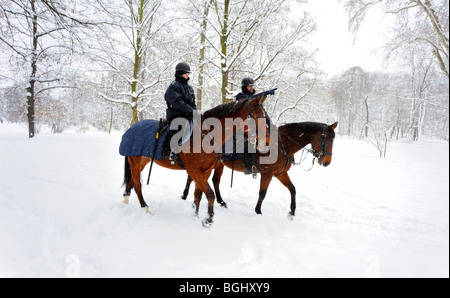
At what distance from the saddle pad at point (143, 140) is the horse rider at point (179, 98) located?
142 mm

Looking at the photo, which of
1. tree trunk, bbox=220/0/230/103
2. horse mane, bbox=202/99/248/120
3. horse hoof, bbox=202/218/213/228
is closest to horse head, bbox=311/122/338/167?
horse mane, bbox=202/99/248/120

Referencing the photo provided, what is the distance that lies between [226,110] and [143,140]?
Answer: 179 cm

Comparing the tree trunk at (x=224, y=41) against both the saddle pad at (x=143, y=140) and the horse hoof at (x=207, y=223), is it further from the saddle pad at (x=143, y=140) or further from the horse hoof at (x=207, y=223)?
the horse hoof at (x=207, y=223)

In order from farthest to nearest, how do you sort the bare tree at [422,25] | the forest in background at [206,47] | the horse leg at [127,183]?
the horse leg at [127,183], the forest in background at [206,47], the bare tree at [422,25]

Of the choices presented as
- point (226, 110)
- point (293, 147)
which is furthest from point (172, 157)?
point (293, 147)

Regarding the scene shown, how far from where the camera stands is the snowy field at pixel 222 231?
2279 mm

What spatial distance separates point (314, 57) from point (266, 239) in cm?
966

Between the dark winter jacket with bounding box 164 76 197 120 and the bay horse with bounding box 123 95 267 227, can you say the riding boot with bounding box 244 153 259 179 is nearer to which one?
the bay horse with bounding box 123 95 267 227

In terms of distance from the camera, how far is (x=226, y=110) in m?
3.58

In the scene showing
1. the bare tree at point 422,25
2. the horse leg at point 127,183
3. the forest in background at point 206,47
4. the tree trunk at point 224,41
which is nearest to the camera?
the bare tree at point 422,25

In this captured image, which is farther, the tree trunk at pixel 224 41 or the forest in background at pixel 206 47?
the tree trunk at pixel 224 41

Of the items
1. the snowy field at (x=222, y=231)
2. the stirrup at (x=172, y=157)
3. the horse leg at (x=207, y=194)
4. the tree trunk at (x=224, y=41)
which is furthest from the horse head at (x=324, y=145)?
the tree trunk at (x=224, y=41)

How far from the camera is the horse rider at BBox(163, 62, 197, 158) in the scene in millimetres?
3600
